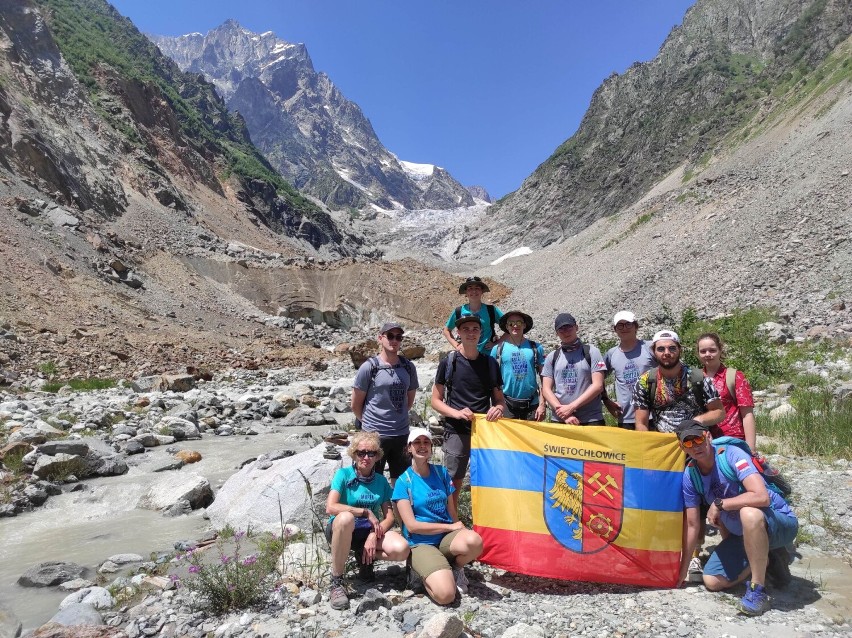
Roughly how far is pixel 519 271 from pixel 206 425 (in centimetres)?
4436

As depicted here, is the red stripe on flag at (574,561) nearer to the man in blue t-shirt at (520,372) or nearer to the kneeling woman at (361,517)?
the kneeling woman at (361,517)

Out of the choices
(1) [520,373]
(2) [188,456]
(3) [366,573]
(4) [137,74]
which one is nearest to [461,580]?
(3) [366,573]

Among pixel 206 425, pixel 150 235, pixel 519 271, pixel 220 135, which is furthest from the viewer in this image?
pixel 220 135

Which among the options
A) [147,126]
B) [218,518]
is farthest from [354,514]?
[147,126]

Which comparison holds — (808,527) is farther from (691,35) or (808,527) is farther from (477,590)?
(691,35)

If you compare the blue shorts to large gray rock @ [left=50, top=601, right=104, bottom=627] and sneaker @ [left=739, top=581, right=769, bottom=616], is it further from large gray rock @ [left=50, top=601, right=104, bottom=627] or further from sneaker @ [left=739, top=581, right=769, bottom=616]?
large gray rock @ [left=50, top=601, right=104, bottom=627]

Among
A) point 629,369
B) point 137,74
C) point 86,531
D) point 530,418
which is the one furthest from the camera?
point 137,74

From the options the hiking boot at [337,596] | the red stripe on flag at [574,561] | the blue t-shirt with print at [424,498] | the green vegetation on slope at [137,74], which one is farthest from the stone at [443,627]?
the green vegetation on slope at [137,74]

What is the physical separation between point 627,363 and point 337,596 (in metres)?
3.31

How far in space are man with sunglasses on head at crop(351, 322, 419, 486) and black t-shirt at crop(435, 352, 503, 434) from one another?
0.42 meters

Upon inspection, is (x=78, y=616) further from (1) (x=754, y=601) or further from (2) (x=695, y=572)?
(1) (x=754, y=601)

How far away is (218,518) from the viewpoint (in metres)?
6.25

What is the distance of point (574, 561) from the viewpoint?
423 centimetres

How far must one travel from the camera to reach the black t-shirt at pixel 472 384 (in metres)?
4.90
